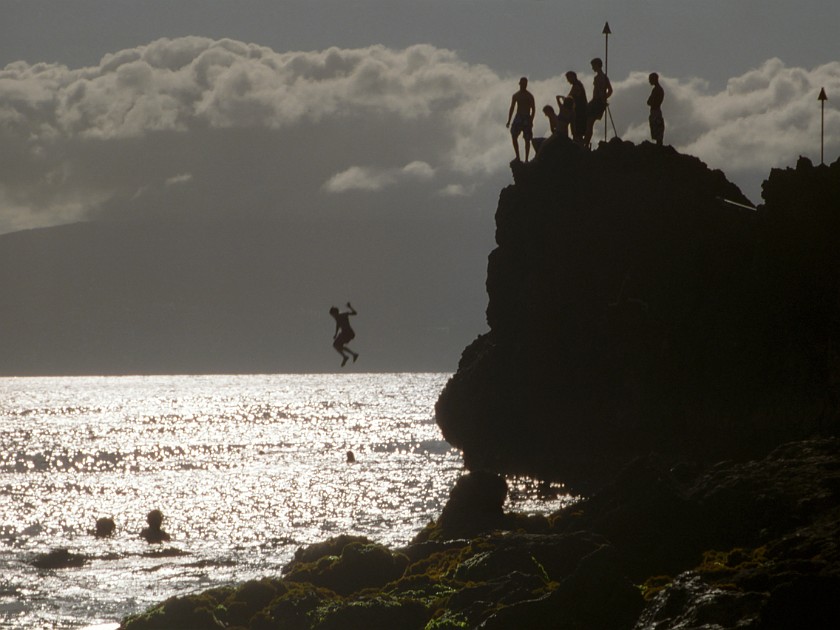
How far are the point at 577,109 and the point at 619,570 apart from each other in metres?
35.9

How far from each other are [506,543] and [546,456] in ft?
152

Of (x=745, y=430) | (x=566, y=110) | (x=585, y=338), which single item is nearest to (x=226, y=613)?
(x=566, y=110)

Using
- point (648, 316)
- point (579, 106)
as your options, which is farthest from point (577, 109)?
point (648, 316)

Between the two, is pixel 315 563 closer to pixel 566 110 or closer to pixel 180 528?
pixel 566 110

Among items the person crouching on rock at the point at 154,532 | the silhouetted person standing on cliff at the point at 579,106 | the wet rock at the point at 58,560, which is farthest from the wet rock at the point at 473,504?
the person crouching on rock at the point at 154,532

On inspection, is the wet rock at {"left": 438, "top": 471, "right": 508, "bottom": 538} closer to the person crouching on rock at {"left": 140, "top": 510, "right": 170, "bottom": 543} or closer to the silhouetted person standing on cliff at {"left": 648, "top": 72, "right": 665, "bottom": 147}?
the silhouetted person standing on cliff at {"left": 648, "top": 72, "right": 665, "bottom": 147}

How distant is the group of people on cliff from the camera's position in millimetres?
45500

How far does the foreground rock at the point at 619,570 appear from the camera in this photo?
1520 cm

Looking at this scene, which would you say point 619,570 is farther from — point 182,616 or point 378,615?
point 182,616

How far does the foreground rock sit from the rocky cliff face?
29.4 meters

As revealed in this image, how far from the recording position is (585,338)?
67.1 m

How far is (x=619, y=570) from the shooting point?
58.3 ft

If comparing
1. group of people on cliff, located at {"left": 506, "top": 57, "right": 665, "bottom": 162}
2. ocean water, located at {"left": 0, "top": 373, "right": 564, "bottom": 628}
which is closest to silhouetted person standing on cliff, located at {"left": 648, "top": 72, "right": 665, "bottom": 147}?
group of people on cliff, located at {"left": 506, "top": 57, "right": 665, "bottom": 162}

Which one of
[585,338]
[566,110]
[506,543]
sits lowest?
[506,543]
